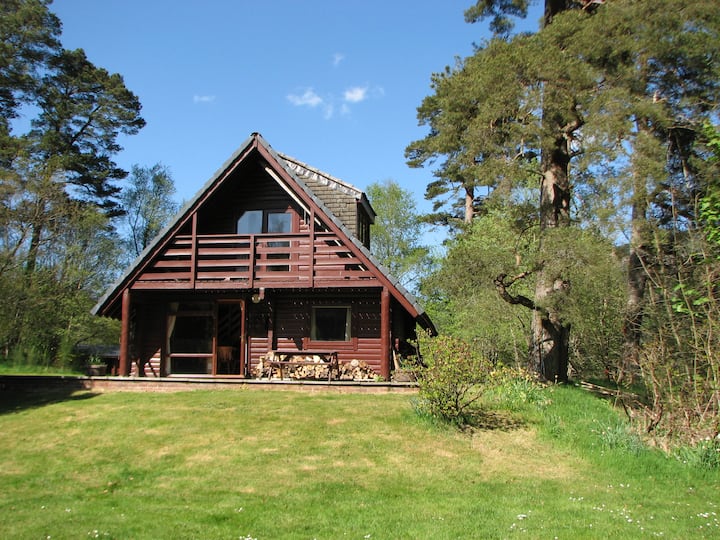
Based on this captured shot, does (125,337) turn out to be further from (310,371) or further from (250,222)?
(310,371)

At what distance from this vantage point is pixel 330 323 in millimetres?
17625

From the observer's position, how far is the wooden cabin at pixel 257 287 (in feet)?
52.5

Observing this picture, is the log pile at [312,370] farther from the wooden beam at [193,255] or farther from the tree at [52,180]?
the tree at [52,180]

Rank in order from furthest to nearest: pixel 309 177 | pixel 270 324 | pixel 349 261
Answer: pixel 309 177
pixel 270 324
pixel 349 261

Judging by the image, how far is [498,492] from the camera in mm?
7988

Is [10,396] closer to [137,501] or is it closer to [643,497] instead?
[137,501]

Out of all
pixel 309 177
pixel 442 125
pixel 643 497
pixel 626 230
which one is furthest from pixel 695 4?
pixel 309 177

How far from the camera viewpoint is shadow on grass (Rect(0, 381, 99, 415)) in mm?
13414

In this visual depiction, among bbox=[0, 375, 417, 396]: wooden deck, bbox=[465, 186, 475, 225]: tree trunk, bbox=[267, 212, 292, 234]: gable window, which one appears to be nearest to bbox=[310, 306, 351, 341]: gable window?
bbox=[267, 212, 292, 234]: gable window

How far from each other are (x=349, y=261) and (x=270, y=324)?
3.61 metres

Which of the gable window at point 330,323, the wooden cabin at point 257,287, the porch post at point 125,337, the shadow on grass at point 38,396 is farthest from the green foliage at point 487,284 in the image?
the shadow on grass at point 38,396

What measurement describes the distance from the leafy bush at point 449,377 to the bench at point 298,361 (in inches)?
185

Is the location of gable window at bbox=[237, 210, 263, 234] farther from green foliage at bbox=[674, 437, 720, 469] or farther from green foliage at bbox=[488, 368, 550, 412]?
green foliage at bbox=[674, 437, 720, 469]

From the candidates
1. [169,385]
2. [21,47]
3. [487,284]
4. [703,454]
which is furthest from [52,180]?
[703,454]
